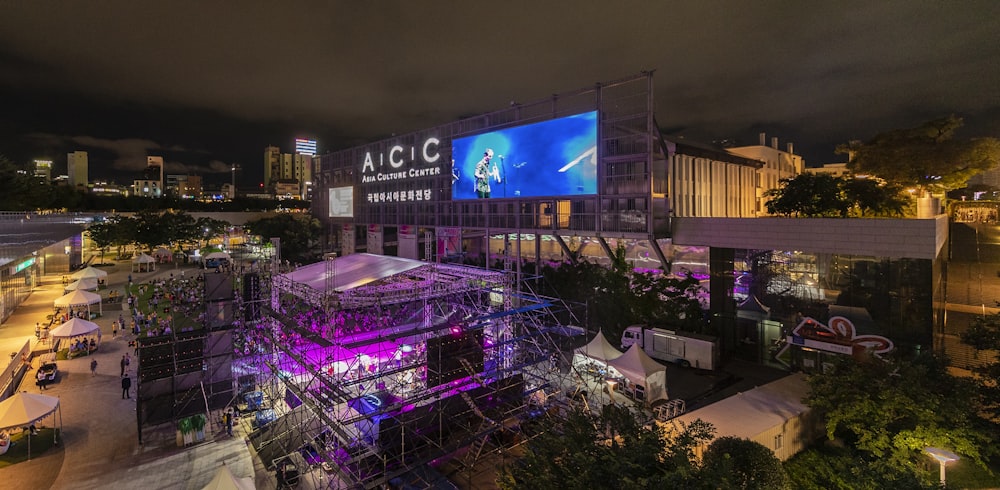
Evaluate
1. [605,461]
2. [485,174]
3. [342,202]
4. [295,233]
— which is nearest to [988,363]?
[605,461]

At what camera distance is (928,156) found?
22.0 meters

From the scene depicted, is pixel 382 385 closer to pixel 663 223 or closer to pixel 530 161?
pixel 663 223

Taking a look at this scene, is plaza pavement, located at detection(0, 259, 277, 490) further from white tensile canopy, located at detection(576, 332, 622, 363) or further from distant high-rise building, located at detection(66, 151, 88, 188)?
distant high-rise building, located at detection(66, 151, 88, 188)

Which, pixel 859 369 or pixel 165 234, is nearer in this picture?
pixel 859 369

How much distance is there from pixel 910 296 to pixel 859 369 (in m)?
7.04

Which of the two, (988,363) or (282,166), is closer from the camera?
(988,363)

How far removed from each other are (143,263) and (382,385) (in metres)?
43.7

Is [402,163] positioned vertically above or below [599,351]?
above

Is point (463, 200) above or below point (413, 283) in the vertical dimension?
above

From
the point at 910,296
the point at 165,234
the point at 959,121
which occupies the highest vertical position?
the point at 959,121

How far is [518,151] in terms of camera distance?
93.0 ft

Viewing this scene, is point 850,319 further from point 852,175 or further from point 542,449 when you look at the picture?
point 542,449

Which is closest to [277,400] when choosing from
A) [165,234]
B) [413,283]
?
[413,283]

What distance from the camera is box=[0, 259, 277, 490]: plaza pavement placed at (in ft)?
34.9
